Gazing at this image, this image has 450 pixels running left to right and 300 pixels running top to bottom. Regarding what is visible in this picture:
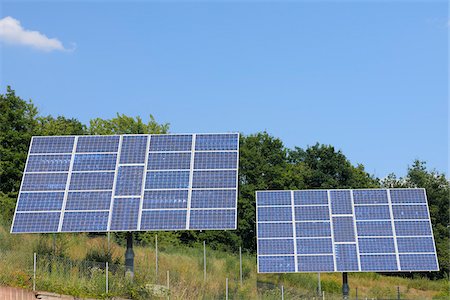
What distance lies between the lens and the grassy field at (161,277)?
24.8m

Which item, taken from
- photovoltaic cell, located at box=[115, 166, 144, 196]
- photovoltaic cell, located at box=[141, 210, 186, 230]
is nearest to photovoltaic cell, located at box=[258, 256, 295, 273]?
Result: photovoltaic cell, located at box=[141, 210, 186, 230]

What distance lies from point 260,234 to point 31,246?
11.1 metres

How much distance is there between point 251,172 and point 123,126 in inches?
702

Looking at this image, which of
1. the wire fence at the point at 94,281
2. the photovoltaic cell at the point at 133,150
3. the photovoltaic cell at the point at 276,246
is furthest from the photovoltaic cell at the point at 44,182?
the photovoltaic cell at the point at 276,246

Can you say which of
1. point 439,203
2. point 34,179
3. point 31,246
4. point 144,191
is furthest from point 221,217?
point 439,203

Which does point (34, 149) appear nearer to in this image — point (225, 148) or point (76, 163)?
point (76, 163)

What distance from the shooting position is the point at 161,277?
29.8 meters

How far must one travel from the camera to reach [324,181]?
5419cm

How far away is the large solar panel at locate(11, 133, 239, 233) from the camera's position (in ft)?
82.6

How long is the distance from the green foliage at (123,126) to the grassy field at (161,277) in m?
18.9

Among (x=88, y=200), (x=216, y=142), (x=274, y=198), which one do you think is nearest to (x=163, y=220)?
(x=88, y=200)

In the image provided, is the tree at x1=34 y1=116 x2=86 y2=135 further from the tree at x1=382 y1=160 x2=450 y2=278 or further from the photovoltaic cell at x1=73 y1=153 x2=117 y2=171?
the tree at x1=382 y1=160 x2=450 y2=278

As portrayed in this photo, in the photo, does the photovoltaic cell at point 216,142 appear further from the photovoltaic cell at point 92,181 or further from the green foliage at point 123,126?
the green foliage at point 123,126

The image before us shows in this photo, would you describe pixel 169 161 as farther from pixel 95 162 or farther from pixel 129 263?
pixel 129 263
